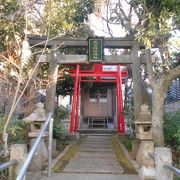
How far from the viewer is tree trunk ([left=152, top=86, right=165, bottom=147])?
23.0 ft

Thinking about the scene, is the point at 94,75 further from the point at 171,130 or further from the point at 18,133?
the point at 18,133

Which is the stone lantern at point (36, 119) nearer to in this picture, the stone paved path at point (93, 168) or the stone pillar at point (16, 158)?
the stone paved path at point (93, 168)

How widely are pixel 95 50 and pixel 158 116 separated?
151 inches

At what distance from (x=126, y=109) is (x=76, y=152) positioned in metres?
5.08

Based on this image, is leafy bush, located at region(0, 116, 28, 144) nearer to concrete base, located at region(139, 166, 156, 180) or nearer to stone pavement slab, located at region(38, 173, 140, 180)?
stone pavement slab, located at region(38, 173, 140, 180)

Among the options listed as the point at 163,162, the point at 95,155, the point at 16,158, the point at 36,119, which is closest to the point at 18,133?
the point at 36,119

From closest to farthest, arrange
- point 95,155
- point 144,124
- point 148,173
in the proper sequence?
point 148,173 → point 144,124 → point 95,155

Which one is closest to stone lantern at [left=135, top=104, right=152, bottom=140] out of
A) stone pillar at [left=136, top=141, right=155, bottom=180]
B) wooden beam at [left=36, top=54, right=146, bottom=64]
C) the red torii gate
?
stone pillar at [left=136, top=141, right=155, bottom=180]

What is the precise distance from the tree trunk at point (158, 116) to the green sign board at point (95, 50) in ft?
11.3

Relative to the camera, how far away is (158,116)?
702 cm

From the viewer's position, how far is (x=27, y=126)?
26.0 ft

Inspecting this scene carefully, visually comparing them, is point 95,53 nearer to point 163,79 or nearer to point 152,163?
point 163,79

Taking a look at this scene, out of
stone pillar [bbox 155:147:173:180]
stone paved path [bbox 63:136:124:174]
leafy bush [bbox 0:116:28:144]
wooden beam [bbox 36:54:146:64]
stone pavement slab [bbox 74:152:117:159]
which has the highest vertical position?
wooden beam [bbox 36:54:146:64]

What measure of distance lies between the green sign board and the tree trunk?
346 centimetres
